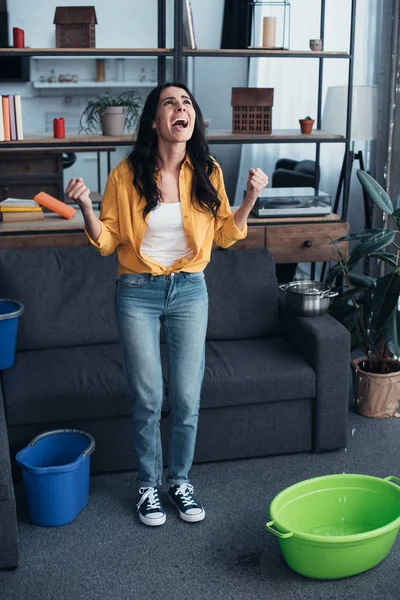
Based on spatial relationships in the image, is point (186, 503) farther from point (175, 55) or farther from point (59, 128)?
point (175, 55)

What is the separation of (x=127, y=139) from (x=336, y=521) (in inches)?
80.1

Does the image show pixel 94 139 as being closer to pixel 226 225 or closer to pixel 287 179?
pixel 226 225

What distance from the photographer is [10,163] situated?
18.2 feet

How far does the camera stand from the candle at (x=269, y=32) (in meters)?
3.95

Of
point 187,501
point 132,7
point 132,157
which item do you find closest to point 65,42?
point 132,157

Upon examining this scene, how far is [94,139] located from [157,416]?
1629 mm

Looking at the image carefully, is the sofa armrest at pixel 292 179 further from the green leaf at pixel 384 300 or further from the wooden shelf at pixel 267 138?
the green leaf at pixel 384 300

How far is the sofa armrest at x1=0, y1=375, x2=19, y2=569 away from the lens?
2445 mm

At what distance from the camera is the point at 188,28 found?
3830mm

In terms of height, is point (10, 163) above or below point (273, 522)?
above

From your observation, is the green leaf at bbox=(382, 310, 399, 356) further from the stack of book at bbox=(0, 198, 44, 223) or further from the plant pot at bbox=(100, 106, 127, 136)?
the stack of book at bbox=(0, 198, 44, 223)

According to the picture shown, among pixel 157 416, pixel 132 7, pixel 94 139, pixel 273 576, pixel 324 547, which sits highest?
pixel 132 7

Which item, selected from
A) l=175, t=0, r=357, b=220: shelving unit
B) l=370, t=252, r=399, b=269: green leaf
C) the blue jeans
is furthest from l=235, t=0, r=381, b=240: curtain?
the blue jeans

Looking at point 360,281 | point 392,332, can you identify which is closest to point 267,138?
point 360,281
